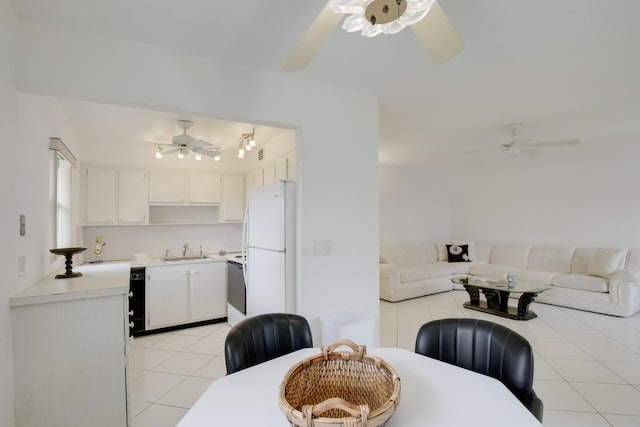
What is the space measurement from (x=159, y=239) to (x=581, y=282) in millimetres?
6136

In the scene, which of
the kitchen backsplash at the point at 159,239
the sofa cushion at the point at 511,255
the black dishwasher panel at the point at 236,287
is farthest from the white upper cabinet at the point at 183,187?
the sofa cushion at the point at 511,255

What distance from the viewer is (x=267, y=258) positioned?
10.1ft

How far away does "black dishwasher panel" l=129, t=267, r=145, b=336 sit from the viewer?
3.71m

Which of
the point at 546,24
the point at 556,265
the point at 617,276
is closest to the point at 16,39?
the point at 546,24

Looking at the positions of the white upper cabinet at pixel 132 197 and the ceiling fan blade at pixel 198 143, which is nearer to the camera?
the ceiling fan blade at pixel 198 143

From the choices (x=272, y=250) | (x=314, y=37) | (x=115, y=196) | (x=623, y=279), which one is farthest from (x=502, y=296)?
(x=115, y=196)

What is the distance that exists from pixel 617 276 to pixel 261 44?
521cm

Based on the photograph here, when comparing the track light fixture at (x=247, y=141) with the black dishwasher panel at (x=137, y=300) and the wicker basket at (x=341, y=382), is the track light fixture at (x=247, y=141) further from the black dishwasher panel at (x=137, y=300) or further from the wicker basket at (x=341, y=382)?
the wicker basket at (x=341, y=382)

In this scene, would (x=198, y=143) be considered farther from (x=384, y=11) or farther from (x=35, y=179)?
(x=384, y=11)

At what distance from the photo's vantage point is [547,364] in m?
2.94

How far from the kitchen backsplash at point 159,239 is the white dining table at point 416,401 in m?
3.85

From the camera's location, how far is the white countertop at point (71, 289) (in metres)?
1.75

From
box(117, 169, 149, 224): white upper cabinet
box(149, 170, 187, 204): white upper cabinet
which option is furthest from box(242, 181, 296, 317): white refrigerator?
box(117, 169, 149, 224): white upper cabinet

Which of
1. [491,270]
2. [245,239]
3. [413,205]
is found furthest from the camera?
[413,205]
